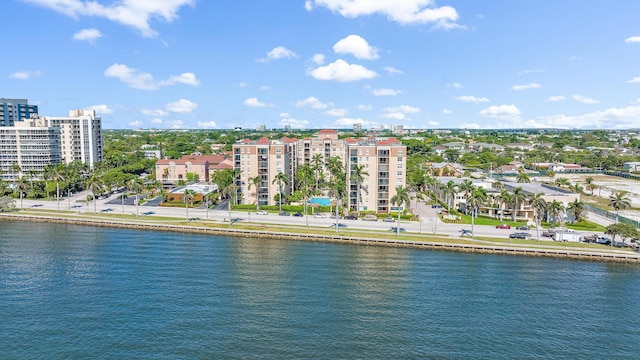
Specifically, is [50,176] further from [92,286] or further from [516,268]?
[516,268]

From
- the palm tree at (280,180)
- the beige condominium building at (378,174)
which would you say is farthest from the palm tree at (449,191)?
the palm tree at (280,180)

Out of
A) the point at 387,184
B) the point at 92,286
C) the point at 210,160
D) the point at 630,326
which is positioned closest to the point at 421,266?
the point at 630,326

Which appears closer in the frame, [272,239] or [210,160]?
[272,239]

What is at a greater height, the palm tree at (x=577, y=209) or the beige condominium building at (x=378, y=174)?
the beige condominium building at (x=378, y=174)

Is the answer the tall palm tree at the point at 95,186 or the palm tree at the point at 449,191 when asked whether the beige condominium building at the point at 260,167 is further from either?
the palm tree at the point at 449,191

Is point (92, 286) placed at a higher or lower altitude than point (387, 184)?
lower

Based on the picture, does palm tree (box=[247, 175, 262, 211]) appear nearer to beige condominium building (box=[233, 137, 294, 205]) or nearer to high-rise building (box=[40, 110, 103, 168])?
beige condominium building (box=[233, 137, 294, 205])

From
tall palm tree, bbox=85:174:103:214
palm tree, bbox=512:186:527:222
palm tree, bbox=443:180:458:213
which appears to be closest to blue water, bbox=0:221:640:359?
palm tree, bbox=512:186:527:222
